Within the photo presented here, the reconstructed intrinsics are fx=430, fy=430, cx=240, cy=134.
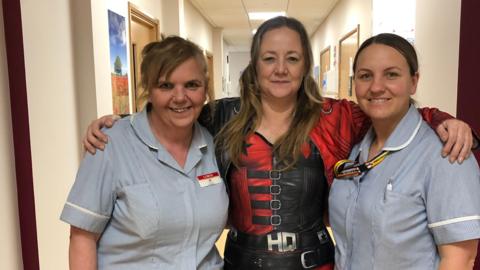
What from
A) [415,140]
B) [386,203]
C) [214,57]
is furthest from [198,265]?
A: [214,57]

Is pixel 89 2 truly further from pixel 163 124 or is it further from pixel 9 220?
pixel 163 124

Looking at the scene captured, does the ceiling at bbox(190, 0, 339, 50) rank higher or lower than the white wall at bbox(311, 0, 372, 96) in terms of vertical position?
higher

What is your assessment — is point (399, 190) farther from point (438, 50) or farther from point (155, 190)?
point (438, 50)

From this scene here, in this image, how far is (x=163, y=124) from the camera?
1.37m

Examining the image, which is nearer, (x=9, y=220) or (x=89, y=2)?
(x=9, y=220)

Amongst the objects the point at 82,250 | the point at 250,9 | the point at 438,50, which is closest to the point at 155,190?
the point at 82,250

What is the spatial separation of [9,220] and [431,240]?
1.64m

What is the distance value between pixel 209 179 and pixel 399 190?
22.4 inches

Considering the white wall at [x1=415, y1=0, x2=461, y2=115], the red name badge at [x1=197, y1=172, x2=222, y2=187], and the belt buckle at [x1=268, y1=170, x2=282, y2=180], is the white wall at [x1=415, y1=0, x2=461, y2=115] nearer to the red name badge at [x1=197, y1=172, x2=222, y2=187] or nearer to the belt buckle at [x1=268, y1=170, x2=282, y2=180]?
the belt buckle at [x1=268, y1=170, x2=282, y2=180]

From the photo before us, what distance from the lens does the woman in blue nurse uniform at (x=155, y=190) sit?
1.24 m

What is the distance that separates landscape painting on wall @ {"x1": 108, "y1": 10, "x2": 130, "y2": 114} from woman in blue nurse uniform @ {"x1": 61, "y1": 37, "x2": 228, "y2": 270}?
171 cm

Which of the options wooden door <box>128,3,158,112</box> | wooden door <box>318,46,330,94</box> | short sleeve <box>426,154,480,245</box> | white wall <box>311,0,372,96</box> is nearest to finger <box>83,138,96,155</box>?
short sleeve <box>426,154,480,245</box>

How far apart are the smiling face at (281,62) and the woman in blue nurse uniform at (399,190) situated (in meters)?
0.27

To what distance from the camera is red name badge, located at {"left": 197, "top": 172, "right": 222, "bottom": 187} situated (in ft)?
4.44
